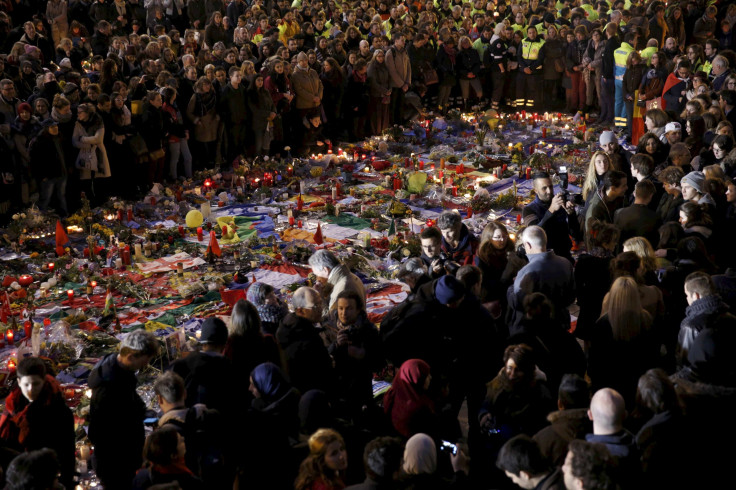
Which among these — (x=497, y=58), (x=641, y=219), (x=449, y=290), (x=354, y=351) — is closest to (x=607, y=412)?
(x=449, y=290)

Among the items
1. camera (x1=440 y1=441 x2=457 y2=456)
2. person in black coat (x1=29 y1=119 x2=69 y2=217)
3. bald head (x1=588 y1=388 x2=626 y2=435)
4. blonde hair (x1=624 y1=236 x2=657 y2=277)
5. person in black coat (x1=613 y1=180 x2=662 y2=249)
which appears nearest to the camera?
bald head (x1=588 y1=388 x2=626 y2=435)

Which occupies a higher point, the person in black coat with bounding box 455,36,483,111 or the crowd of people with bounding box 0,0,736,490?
the person in black coat with bounding box 455,36,483,111

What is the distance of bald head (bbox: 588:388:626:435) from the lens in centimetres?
507

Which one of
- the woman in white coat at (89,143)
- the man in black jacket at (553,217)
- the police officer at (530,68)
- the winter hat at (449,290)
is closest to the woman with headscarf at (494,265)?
the man in black jacket at (553,217)

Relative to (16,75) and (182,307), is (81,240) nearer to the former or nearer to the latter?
(182,307)

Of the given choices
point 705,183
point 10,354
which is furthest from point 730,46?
point 10,354

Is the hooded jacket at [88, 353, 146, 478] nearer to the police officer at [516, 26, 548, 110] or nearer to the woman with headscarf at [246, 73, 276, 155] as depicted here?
the woman with headscarf at [246, 73, 276, 155]

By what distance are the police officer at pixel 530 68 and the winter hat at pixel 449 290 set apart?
14.2 meters

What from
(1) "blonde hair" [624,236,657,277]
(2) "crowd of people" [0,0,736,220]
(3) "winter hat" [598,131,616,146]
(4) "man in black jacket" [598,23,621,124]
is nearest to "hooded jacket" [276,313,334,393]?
(1) "blonde hair" [624,236,657,277]

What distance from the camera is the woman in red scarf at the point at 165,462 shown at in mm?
5098

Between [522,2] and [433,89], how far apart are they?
4913 mm

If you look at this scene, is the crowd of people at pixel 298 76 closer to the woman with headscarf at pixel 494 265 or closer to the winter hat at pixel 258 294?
the woman with headscarf at pixel 494 265

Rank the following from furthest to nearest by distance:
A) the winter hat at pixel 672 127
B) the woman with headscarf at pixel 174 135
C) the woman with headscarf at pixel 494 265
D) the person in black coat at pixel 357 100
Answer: the person in black coat at pixel 357 100
the woman with headscarf at pixel 174 135
the winter hat at pixel 672 127
the woman with headscarf at pixel 494 265

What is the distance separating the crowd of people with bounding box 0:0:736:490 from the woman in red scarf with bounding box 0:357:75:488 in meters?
0.01
